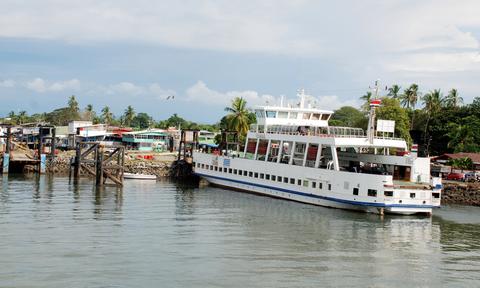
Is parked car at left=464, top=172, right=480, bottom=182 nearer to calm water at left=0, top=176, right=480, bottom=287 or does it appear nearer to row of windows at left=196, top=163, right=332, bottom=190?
calm water at left=0, top=176, right=480, bottom=287

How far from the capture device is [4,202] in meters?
40.0

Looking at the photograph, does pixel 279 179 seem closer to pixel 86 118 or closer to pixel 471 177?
pixel 471 177

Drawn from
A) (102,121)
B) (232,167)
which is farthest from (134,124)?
(232,167)

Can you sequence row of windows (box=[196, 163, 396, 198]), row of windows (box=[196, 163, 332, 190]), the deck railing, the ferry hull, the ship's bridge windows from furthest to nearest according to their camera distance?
the ship's bridge windows < the deck railing < row of windows (box=[196, 163, 332, 190]) < row of windows (box=[196, 163, 396, 198]) < the ferry hull

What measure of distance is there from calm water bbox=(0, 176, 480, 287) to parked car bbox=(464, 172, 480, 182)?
1214cm

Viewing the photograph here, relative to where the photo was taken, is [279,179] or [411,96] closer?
[279,179]

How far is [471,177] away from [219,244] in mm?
37338

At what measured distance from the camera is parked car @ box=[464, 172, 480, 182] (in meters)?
56.3

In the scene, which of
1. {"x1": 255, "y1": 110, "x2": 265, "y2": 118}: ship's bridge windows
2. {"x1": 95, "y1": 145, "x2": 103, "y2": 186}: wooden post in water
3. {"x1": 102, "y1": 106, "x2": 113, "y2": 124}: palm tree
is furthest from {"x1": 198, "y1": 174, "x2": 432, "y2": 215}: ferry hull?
{"x1": 102, "y1": 106, "x2": 113, "y2": 124}: palm tree

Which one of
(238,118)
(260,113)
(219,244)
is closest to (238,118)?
(238,118)

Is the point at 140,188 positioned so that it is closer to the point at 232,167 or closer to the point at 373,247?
the point at 232,167

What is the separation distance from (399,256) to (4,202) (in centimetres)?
2703

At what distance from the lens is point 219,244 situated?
1156 inches

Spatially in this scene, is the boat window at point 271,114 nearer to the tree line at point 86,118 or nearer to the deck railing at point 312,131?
the deck railing at point 312,131
